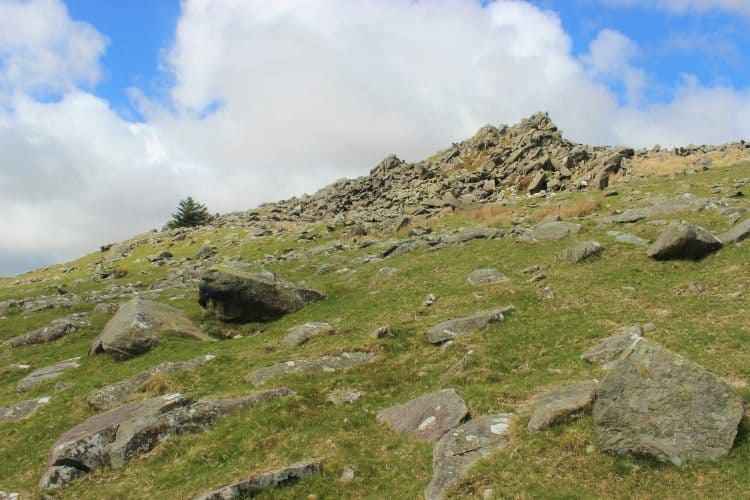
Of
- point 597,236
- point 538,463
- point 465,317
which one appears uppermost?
point 597,236

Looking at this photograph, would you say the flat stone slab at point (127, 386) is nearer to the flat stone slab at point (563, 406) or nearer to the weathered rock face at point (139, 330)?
the weathered rock face at point (139, 330)

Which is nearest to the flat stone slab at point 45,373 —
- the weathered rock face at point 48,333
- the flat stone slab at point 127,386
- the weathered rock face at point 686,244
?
the flat stone slab at point 127,386

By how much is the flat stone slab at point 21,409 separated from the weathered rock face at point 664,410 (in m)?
22.7

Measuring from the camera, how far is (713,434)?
39.1ft

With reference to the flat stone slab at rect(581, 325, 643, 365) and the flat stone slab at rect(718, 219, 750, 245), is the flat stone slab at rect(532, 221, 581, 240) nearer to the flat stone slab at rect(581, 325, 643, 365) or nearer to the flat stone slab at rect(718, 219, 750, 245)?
the flat stone slab at rect(718, 219, 750, 245)

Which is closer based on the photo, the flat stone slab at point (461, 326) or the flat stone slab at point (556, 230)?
the flat stone slab at point (461, 326)

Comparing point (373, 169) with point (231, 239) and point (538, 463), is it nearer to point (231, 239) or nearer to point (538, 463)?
point (231, 239)

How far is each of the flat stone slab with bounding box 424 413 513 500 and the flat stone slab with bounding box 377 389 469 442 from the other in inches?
26.1

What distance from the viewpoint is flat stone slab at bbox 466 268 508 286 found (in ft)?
102

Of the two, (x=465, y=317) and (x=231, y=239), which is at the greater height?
(x=231, y=239)

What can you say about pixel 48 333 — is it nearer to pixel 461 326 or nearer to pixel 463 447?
pixel 461 326

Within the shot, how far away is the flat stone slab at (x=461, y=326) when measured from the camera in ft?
77.6

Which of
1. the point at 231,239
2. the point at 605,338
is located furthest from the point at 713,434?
the point at 231,239

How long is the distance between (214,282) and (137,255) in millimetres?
61059
